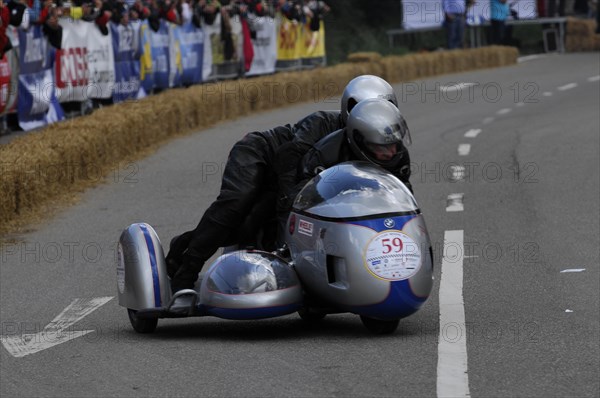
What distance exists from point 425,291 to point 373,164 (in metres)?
0.79

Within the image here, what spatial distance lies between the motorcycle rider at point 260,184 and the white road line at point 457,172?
698 cm

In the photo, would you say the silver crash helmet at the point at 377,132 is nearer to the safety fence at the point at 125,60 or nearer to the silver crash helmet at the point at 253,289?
the silver crash helmet at the point at 253,289

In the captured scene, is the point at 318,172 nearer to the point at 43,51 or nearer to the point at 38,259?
the point at 38,259

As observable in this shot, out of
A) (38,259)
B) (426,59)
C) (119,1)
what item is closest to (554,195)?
(38,259)

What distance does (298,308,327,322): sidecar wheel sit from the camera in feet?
25.6

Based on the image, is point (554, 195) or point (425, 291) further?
point (554, 195)

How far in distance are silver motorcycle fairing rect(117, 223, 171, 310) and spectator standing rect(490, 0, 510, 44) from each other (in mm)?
31686

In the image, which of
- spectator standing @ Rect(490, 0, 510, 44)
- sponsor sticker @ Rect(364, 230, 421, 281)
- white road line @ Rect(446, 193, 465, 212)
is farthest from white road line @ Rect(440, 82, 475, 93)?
sponsor sticker @ Rect(364, 230, 421, 281)

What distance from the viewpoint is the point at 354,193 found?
Answer: 7246 millimetres

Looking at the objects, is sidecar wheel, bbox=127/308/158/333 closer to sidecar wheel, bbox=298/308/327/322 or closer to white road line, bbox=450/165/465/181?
sidecar wheel, bbox=298/308/327/322

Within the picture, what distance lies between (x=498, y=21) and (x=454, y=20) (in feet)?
9.30

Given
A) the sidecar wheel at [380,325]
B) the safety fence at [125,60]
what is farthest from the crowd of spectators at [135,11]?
the sidecar wheel at [380,325]

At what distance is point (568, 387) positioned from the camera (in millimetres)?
5988

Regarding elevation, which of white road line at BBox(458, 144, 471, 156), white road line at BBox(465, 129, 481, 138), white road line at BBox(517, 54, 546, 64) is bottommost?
white road line at BBox(517, 54, 546, 64)
